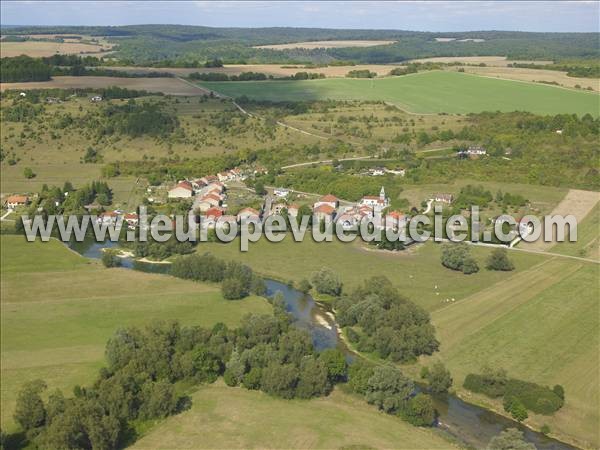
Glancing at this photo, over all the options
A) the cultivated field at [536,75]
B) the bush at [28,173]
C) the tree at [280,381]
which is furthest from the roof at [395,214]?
the cultivated field at [536,75]

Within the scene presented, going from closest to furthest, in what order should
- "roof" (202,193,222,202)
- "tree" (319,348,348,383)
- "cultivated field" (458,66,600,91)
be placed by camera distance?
"tree" (319,348,348,383)
"roof" (202,193,222,202)
"cultivated field" (458,66,600,91)

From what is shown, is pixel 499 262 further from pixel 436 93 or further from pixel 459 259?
pixel 436 93

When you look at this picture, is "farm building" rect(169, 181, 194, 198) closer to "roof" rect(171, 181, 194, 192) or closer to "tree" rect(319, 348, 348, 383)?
"roof" rect(171, 181, 194, 192)

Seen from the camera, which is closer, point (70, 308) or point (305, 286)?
point (70, 308)

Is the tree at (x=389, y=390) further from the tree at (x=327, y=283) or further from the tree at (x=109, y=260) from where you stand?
the tree at (x=109, y=260)

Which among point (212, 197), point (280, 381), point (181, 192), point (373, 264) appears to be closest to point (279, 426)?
point (280, 381)

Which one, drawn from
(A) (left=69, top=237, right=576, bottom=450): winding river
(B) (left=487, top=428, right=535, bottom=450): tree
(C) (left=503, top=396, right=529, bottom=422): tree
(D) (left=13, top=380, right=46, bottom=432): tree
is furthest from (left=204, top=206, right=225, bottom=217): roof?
(B) (left=487, top=428, right=535, bottom=450): tree
